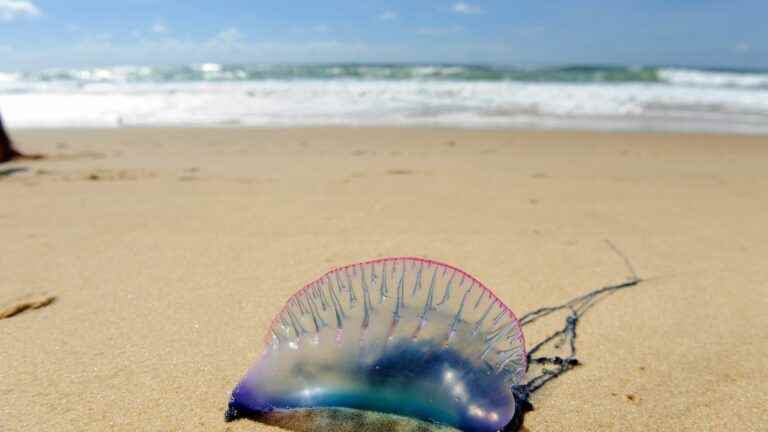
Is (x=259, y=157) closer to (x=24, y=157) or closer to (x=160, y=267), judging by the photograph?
(x=24, y=157)

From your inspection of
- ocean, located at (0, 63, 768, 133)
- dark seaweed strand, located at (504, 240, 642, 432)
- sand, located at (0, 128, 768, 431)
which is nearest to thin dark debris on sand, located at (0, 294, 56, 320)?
sand, located at (0, 128, 768, 431)

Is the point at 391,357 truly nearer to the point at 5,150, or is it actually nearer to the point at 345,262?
the point at 345,262

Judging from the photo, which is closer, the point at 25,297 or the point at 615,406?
the point at 615,406

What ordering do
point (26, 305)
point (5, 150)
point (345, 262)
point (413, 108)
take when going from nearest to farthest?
point (26, 305), point (345, 262), point (5, 150), point (413, 108)

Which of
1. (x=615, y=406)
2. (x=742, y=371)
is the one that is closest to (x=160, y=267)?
(x=615, y=406)

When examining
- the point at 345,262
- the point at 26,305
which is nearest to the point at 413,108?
the point at 345,262

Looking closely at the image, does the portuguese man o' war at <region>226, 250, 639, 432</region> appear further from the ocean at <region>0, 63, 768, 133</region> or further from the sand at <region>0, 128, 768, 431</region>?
the ocean at <region>0, 63, 768, 133</region>

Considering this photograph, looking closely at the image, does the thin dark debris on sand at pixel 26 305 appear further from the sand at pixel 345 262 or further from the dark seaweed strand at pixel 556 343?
the dark seaweed strand at pixel 556 343
